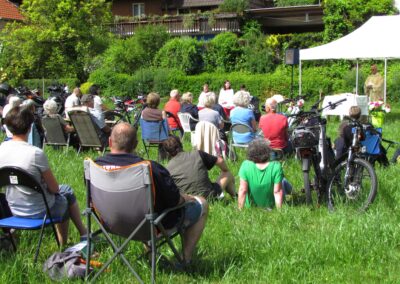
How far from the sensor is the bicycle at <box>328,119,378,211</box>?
18.2 ft

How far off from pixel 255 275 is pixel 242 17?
98.0 ft

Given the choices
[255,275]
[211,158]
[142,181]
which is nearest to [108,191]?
[142,181]

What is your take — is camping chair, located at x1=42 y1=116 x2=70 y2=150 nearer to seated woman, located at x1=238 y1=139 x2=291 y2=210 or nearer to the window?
seated woman, located at x1=238 y1=139 x2=291 y2=210

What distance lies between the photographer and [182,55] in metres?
27.8

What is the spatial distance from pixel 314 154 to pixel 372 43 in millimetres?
7806

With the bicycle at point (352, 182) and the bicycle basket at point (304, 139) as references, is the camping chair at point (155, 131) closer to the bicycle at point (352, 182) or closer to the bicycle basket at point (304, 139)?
the bicycle basket at point (304, 139)

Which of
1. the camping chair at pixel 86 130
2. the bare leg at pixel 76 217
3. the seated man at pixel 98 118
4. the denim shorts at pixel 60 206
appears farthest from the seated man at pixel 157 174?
the seated man at pixel 98 118

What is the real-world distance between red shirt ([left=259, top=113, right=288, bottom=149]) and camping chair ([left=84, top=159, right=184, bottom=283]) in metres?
4.28

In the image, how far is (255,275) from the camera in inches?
158

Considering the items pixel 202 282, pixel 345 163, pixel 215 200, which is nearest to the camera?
pixel 202 282

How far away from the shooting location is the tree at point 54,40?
2875cm

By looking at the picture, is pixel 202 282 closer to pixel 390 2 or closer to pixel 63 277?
pixel 63 277

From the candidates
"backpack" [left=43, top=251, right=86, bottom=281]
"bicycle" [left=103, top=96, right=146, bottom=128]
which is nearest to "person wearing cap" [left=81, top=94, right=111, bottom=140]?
"bicycle" [left=103, top=96, right=146, bottom=128]

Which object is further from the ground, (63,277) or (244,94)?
(244,94)
